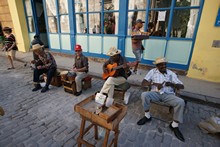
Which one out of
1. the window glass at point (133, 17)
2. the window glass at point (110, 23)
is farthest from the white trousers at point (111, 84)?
the window glass at point (110, 23)

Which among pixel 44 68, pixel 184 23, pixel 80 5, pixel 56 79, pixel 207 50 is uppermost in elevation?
pixel 80 5

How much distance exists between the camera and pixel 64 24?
7238 millimetres

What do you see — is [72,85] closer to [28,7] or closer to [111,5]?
[111,5]

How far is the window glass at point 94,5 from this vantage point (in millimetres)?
5977

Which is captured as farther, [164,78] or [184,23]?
[184,23]

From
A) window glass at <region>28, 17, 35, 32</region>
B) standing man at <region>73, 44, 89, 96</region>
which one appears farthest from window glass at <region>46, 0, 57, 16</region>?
standing man at <region>73, 44, 89, 96</region>

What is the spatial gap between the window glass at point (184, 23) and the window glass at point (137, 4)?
46.4 inches

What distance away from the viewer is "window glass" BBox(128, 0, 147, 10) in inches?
199

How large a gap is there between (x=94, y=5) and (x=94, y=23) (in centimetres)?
78

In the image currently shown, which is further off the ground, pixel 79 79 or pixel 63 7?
pixel 63 7

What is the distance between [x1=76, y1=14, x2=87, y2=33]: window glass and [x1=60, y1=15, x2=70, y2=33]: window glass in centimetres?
64

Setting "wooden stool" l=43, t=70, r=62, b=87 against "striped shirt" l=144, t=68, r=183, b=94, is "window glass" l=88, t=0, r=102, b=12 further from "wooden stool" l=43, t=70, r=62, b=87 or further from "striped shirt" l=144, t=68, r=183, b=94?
"striped shirt" l=144, t=68, r=183, b=94

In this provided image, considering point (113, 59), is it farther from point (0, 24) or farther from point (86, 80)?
point (0, 24)

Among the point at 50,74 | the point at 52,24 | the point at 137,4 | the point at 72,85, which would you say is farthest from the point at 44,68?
the point at 52,24
